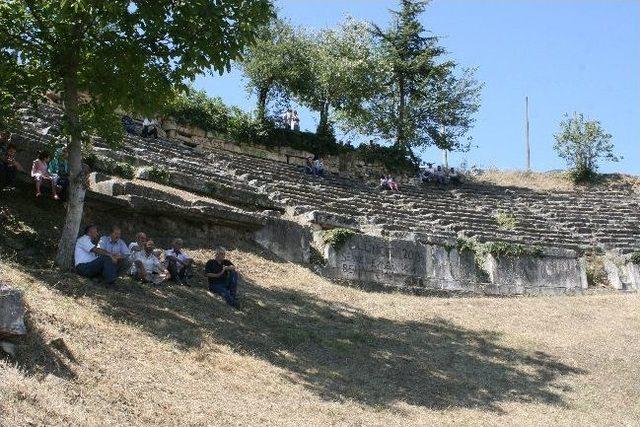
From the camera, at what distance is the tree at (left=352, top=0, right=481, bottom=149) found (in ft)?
96.8

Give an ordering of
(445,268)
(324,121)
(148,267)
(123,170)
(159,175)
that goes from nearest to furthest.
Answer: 1. (148,267)
2. (123,170)
3. (159,175)
4. (445,268)
5. (324,121)

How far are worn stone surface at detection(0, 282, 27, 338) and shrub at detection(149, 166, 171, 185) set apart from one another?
8027mm

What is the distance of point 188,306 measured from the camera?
33.8 feet

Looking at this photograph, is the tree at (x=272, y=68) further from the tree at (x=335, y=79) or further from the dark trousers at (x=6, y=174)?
the dark trousers at (x=6, y=174)

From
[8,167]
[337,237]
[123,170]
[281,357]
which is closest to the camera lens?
[281,357]

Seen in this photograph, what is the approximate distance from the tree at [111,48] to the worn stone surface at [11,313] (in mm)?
2909

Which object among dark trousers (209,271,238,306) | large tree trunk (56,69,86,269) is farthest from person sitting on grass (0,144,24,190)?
dark trousers (209,271,238,306)

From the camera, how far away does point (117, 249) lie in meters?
10.3

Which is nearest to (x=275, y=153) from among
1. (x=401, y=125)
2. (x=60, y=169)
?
(x=401, y=125)

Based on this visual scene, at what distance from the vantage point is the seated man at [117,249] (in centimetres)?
1005

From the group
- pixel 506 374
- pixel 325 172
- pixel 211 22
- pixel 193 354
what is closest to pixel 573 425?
pixel 506 374

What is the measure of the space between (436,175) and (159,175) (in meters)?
15.0

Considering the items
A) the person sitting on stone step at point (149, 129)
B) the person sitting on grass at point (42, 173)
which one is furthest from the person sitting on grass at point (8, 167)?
the person sitting on stone step at point (149, 129)

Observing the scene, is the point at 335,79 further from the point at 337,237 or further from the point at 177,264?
the point at 177,264
